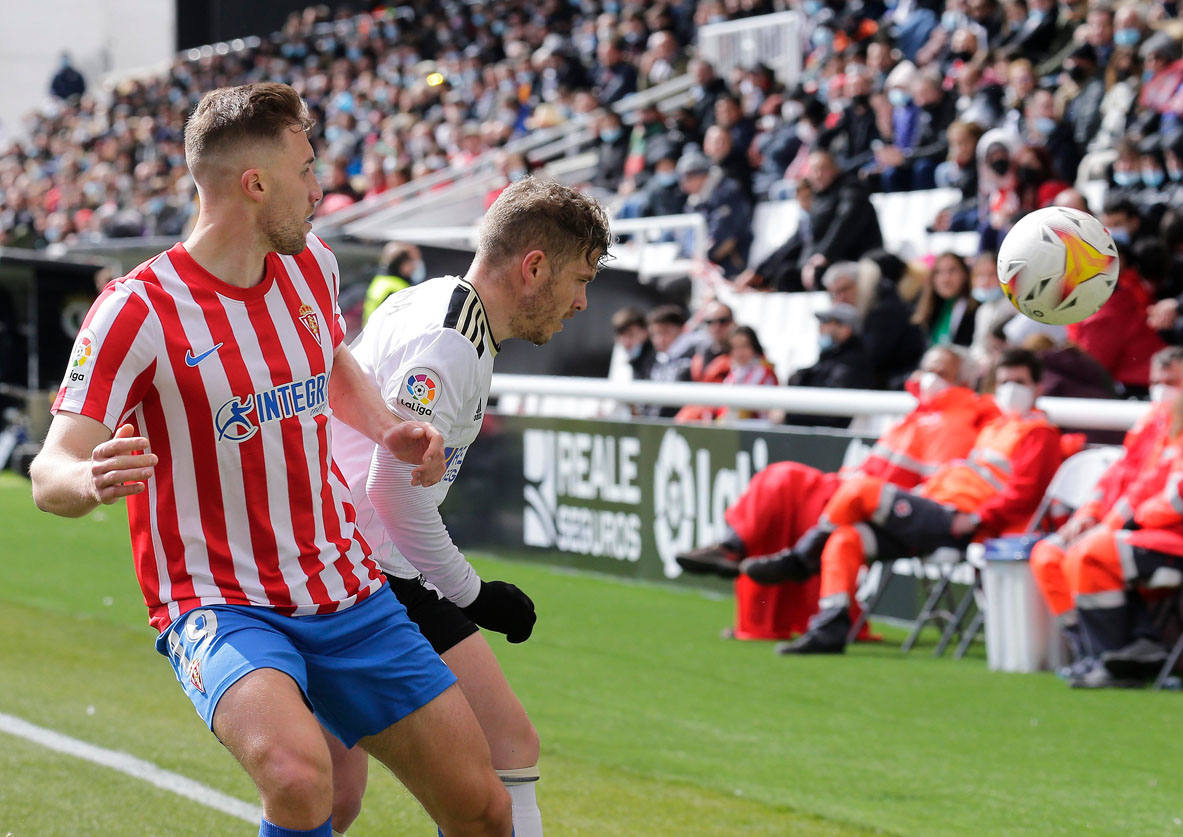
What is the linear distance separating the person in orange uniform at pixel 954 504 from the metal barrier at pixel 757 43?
1088 cm

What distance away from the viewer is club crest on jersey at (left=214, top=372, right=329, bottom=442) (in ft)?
10.4

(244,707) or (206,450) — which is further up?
(206,450)

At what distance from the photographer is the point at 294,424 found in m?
3.27

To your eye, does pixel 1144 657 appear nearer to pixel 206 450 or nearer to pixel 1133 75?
pixel 206 450

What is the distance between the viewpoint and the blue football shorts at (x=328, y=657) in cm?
306

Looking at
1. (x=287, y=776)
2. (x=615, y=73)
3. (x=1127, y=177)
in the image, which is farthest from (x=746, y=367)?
(x=615, y=73)

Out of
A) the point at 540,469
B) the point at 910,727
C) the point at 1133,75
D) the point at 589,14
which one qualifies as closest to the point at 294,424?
the point at 910,727

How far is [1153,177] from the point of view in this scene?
10.7m

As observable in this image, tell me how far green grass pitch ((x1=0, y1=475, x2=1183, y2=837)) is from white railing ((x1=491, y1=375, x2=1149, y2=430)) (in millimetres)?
1381

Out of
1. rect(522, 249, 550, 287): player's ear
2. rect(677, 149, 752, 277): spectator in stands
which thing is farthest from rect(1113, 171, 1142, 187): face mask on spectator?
rect(522, 249, 550, 287): player's ear

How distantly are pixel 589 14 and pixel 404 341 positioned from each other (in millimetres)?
20956

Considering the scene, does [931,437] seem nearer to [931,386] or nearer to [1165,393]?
[931,386]

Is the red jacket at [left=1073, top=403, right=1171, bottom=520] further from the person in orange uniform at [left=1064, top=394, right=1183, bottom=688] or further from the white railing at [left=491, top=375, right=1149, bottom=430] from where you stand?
the white railing at [left=491, top=375, right=1149, bottom=430]

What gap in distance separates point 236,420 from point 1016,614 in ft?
18.0
